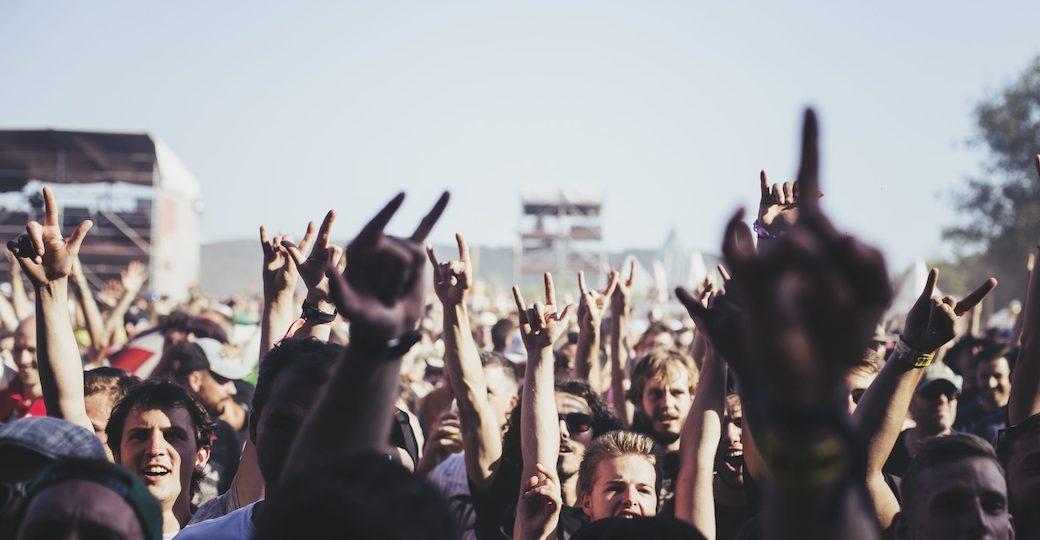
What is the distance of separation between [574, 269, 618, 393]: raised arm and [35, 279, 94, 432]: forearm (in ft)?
8.67

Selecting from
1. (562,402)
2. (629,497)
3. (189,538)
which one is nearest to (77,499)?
(189,538)

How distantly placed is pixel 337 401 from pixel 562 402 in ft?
9.48

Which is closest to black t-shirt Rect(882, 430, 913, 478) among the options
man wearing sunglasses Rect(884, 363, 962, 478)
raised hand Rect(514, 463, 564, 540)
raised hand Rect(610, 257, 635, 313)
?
man wearing sunglasses Rect(884, 363, 962, 478)

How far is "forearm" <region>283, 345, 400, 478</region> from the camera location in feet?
6.96

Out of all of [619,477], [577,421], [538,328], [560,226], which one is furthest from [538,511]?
[560,226]

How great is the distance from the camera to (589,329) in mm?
→ 5668

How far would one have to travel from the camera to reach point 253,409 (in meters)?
2.99

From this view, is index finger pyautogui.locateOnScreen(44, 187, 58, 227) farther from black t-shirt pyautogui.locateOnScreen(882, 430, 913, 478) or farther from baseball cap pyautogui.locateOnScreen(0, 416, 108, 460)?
black t-shirt pyautogui.locateOnScreen(882, 430, 913, 478)

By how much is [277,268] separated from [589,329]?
1.93m

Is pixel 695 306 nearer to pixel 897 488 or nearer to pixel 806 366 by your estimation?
pixel 806 366

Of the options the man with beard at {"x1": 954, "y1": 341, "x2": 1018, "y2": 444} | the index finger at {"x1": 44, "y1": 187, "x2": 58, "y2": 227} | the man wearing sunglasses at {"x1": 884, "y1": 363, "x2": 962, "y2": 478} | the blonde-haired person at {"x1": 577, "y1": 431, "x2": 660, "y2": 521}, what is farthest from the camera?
the man with beard at {"x1": 954, "y1": 341, "x2": 1018, "y2": 444}

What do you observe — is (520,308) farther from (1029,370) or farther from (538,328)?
(1029,370)

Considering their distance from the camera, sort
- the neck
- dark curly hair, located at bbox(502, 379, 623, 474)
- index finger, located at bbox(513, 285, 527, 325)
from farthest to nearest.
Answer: dark curly hair, located at bbox(502, 379, 623, 474)
the neck
index finger, located at bbox(513, 285, 527, 325)

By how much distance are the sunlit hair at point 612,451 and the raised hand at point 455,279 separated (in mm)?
788
